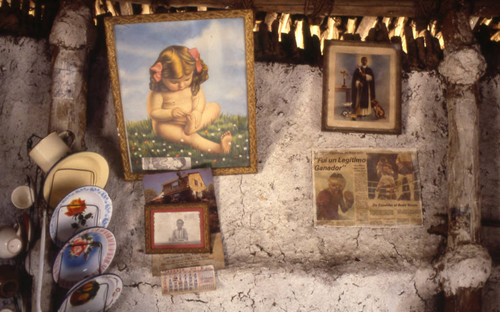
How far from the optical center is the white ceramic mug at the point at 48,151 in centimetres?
137

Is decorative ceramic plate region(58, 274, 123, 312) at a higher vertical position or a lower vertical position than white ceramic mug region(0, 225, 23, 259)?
lower

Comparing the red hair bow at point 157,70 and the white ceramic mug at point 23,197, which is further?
the red hair bow at point 157,70

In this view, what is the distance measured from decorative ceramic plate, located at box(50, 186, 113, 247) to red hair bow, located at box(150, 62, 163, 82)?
0.61 meters

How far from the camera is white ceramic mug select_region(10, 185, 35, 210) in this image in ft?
4.75

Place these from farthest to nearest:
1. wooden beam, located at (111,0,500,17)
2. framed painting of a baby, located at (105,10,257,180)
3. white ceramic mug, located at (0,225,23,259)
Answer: wooden beam, located at (111,0,500,17), framed painting of a baby, located at (105,10,257,180), white ceramic mug, located at (0,225,23,259)

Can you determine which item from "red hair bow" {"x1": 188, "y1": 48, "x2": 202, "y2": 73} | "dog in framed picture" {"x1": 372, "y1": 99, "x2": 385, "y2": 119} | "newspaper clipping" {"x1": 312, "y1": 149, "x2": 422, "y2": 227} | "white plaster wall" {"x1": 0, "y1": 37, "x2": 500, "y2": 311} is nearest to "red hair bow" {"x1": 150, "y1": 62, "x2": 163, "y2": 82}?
"red hair bow" {"x1": 188, "y1": 48, "x2": 202, "y2": 73}

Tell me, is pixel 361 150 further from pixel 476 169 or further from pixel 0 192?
pixel 0 192

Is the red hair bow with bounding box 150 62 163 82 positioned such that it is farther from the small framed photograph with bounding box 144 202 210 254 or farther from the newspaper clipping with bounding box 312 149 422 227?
the newspaper clipping with bounding box 312 149 422 227

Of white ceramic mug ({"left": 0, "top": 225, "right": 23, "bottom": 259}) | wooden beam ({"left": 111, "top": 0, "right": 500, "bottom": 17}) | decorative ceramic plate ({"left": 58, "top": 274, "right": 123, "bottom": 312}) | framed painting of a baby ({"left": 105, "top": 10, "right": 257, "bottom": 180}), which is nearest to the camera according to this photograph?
white ceramic mug ({"left": 0, "top": 225, "right": 23, "bottom": 259})

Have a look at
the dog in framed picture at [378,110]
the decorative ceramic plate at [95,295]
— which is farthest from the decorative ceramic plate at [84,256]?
the dog in framed picture at [378,110]

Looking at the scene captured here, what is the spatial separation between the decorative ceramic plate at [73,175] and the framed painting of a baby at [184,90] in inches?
7.6

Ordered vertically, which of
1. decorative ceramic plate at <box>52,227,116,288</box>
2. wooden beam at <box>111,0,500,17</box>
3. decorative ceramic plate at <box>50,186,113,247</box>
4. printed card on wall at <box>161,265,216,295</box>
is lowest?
printed card on wall at <box>161,265,216,295</box>

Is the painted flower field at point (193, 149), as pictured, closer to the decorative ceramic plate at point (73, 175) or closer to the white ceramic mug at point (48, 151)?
the decorative ceramic plate at point (73, 175)

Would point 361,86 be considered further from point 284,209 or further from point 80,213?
point 80,213
